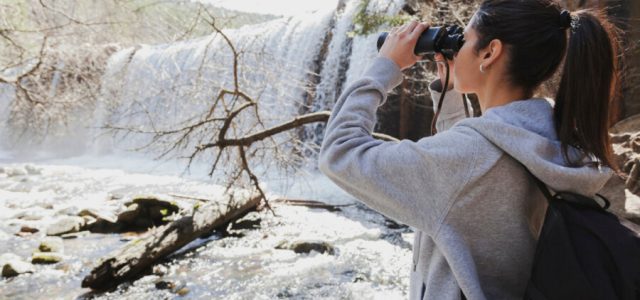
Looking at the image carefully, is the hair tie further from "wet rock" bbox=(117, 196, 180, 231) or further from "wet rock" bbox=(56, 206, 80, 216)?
"wet rock" bbox=(56, 206, 80, 216)

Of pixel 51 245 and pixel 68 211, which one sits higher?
pixel 51 245

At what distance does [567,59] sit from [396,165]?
0.39m

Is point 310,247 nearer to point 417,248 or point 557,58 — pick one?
point 417,248

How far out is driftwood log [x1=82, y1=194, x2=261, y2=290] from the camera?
4648 millimetres

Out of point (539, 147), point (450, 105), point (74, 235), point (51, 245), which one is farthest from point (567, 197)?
point (74, 235)

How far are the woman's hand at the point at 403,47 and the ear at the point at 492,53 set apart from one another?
154 mm

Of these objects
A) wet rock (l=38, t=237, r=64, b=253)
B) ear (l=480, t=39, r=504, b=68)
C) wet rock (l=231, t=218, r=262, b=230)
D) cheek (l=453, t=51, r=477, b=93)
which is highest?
ear (l=480, t=39, r=504, b=68)

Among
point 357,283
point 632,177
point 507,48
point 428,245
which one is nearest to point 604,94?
point 507,48

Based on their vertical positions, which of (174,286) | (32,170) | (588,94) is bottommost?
(32,170)

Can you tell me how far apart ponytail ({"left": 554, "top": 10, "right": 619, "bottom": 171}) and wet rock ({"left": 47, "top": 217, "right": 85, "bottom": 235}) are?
7.16 metres

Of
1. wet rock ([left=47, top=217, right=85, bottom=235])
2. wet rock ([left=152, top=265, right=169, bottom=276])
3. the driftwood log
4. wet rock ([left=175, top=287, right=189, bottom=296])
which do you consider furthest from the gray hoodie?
wet rock ([left=47, top=217, right=85, bottom=235])

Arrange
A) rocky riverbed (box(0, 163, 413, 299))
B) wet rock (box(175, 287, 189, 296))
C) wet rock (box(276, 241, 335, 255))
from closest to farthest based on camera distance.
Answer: wet rock (box(175, 287, 189, 296)) < rocky riverbed (box(0, 163, 413, 299)) < wet rock (box(276, 241, 335, 255))

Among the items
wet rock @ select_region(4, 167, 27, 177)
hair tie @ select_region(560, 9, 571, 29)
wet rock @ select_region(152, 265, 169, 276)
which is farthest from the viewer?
wet rock @ select_region(4, 167, 27, 177)

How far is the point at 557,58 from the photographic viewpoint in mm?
1026
